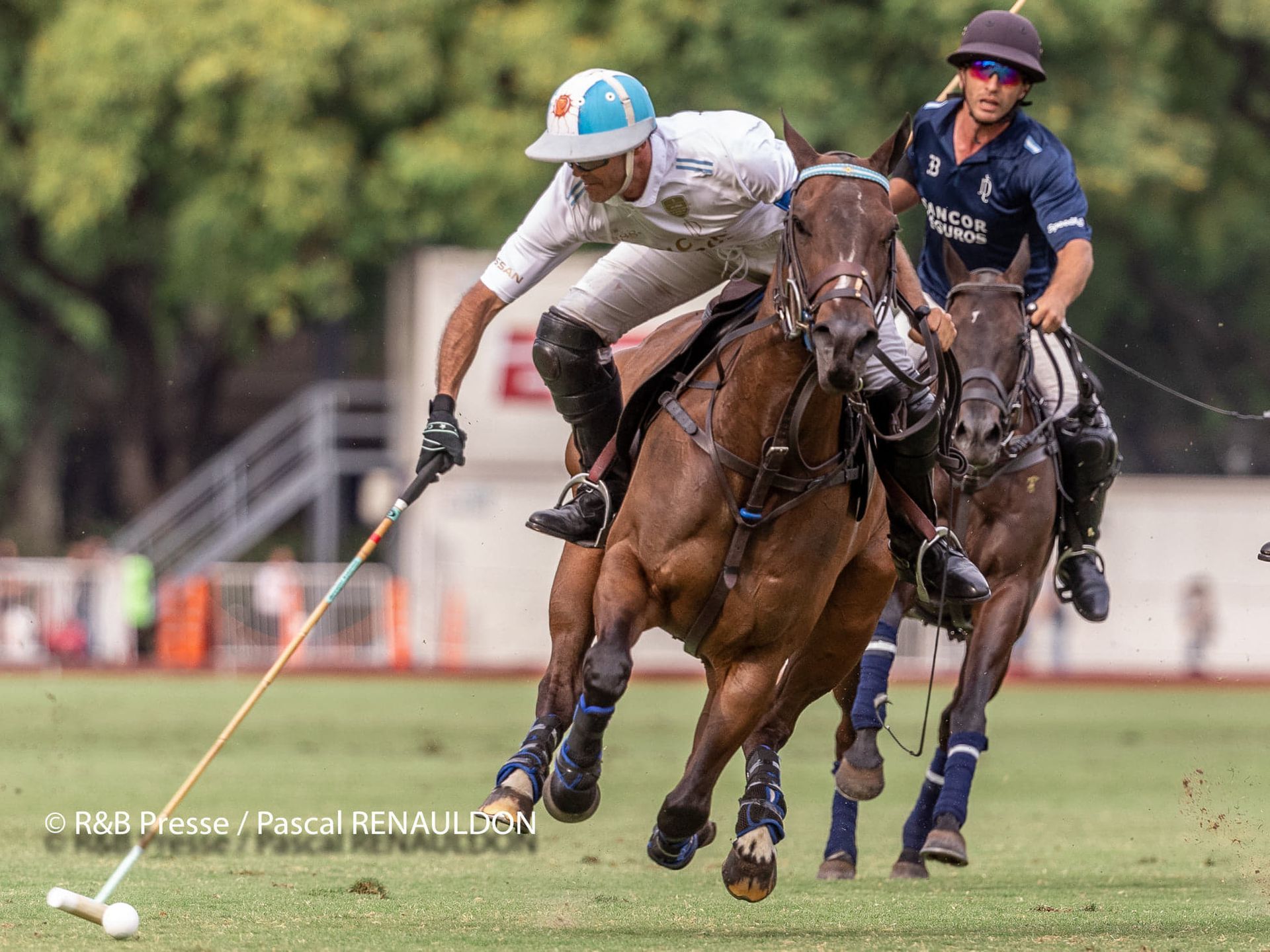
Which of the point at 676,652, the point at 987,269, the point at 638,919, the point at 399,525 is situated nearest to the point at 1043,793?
the point at 987,269

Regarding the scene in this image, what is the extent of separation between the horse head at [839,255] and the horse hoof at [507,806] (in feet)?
6.74

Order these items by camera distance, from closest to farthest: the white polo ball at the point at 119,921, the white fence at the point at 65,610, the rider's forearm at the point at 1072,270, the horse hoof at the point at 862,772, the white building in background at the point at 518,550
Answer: the white polo ball at the point at 119,921 → the rider's forearm at the point at 1072,270 → the horse hoof at the point at 862,772 → the white building in background at the point at 518,550 → the white fence at the point at 65,610

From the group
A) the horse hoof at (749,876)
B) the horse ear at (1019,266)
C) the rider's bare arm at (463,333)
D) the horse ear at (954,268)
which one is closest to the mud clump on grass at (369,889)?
the horse hoof at (749,876)

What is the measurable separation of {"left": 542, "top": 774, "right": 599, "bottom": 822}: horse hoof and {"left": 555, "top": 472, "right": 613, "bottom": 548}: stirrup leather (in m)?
0.96

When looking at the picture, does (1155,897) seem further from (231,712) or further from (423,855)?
(231,712)

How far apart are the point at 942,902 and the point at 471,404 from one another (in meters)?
17.8

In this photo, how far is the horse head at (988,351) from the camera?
8.87 metres

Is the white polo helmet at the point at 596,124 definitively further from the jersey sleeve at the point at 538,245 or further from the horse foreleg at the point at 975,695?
the horse foreleg at the point at 975,695

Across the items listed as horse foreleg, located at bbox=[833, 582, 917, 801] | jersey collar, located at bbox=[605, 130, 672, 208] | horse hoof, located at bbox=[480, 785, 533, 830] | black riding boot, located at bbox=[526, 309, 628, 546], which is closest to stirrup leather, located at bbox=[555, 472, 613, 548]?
black riding boot, located at bbox=[526, 309, 628, 546]

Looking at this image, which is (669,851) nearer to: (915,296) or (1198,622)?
(915,296)

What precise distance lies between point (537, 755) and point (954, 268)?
3300 mm

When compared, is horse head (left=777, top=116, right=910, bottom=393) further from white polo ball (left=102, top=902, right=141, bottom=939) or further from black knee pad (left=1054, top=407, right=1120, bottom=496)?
black knee pad (left=1054, top=407, right=1120, bottom=496)

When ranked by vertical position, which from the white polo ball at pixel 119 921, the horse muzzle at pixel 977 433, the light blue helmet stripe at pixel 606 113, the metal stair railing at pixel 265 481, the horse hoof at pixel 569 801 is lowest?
the metal stair railing at pixel 265 481

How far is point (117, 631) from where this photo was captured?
25406mm
